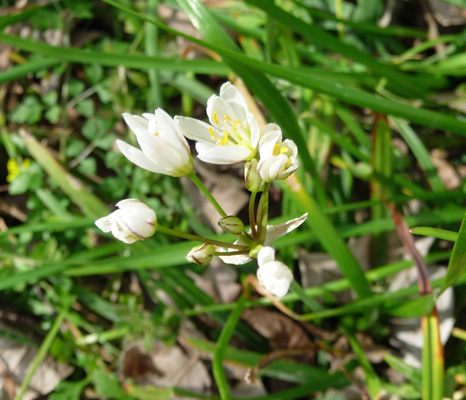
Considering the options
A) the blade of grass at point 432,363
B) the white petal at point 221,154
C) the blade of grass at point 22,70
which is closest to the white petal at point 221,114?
the white petal at point 221,154

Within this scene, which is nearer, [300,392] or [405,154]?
[300,392]

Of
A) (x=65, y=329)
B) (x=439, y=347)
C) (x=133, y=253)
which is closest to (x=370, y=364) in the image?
(x=439, y=347)

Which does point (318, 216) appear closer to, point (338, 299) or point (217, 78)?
point (338, 299)

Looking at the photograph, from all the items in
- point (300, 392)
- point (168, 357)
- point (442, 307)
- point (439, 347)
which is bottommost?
point (168, 357)

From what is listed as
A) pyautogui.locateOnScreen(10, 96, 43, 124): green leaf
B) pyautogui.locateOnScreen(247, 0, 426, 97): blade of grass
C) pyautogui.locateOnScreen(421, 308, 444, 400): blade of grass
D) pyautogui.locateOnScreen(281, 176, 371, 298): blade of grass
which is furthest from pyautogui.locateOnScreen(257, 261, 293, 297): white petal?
pyautogui.locateOnScreen(10, 96, 43, 124): green leaf

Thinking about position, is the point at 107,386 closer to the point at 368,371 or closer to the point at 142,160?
the point at 368,371

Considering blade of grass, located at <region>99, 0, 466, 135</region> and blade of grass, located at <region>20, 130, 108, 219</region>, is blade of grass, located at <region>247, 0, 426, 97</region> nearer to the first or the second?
blade of grass, located at <region>99, 0, 466, 135</region>
